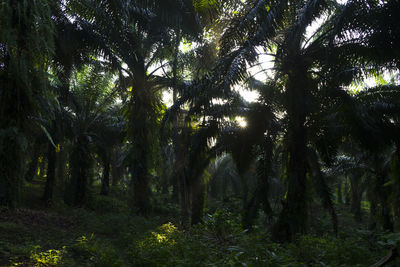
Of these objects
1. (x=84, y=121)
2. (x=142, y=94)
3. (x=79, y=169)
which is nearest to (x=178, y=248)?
(x=142, y=94)

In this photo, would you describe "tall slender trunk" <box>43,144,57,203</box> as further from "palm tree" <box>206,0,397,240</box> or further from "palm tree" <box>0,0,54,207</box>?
"palm tree" <box>206,0,397,240</box>

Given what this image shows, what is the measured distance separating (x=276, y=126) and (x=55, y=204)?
11.6 m

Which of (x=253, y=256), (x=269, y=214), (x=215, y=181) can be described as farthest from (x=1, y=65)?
(x=215, y=181)

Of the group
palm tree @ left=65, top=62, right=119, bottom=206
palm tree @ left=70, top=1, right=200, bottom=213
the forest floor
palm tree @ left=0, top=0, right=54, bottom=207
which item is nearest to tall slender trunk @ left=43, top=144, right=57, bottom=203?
palm tree @ left=65, top=62, right=119, bottom=206

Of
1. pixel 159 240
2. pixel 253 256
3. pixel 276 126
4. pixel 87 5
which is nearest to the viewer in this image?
pixel 253 256

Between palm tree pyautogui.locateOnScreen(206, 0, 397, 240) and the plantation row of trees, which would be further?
palm tree pyautogui.locateOnScreen(206, 0, 397, 240)

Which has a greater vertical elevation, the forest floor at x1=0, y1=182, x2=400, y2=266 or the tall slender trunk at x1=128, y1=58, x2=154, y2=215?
the tall slender trunk at x1=128, y1=58, x2=154, y2=215

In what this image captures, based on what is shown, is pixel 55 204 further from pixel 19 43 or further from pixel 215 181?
pixel 215 181

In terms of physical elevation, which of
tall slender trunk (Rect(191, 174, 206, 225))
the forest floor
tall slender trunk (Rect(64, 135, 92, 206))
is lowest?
the forest floor

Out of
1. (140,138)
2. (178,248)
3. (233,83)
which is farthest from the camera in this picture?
(140,138)

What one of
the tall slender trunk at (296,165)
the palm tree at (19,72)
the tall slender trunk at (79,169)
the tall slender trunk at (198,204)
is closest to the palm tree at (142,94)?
the tall slender trunk at (198,204)

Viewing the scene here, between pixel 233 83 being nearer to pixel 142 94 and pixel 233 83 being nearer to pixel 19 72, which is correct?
pixel 19 72

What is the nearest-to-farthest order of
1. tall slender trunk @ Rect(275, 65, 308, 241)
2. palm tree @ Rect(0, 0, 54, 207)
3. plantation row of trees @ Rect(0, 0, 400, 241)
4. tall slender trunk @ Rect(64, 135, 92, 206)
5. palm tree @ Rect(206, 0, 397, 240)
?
1. palm tree @ Rect(0, 0, 54, 207)
2. plantation row of trees @ Rect(0, 0, 400, 241)
3. palm tree @ Rect(206, 0, 397, 240)
4. tall slender trunk @ Rect(275, 65, 308, 241)
5. tall slender trunk @ Rect(64, 135, 92, 206)

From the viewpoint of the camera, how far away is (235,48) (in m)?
8.16
